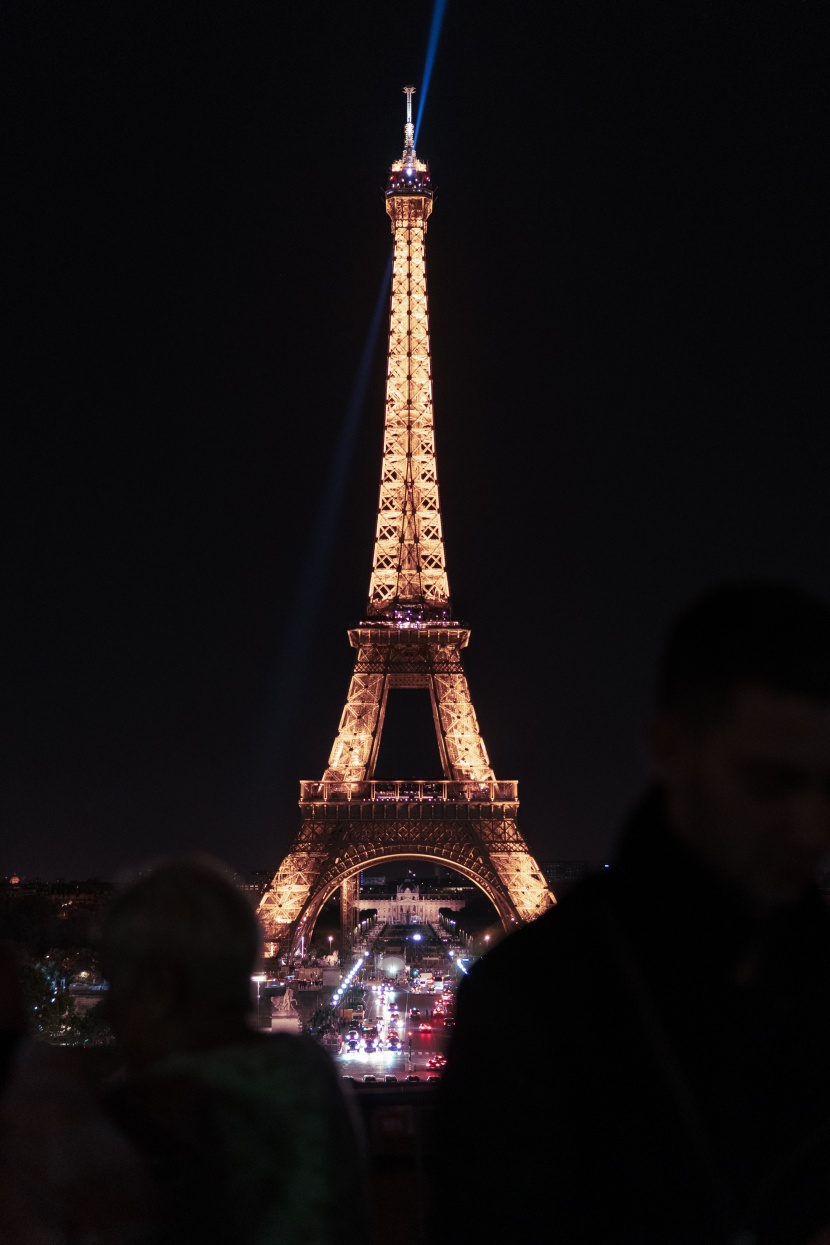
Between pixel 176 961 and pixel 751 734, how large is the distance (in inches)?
46.9

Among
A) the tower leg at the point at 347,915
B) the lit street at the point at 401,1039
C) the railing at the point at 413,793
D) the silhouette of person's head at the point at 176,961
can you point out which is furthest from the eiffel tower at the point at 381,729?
the silhouette of person's head at the point at 176,961

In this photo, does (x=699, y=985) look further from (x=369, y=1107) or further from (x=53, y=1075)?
(x=369, y=1107)

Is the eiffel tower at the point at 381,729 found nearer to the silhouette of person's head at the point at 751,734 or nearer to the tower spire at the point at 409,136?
the tower spire at the point at 409,136

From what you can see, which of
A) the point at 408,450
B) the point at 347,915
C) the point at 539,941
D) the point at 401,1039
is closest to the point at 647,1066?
the point at 539,941

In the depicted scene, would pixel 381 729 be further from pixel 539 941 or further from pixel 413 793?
pixel 539 941

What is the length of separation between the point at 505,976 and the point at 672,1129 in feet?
1.09

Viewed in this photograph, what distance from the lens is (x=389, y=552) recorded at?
160 ft

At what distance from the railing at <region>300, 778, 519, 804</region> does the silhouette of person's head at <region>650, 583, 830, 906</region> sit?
44.6 metres

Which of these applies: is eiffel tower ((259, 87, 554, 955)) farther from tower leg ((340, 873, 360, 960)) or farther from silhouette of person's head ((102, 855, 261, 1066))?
silhouette of person's head ((102, 855, 261, 1066))

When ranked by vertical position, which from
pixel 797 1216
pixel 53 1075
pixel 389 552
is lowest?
pixel 797 1216

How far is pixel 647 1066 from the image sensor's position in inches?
90.2

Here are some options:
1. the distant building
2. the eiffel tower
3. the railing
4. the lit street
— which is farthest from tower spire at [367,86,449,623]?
the distant building

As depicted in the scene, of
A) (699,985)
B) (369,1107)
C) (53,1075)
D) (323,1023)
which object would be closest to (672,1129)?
(699,985)

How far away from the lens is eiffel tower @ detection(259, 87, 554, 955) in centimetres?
4631
